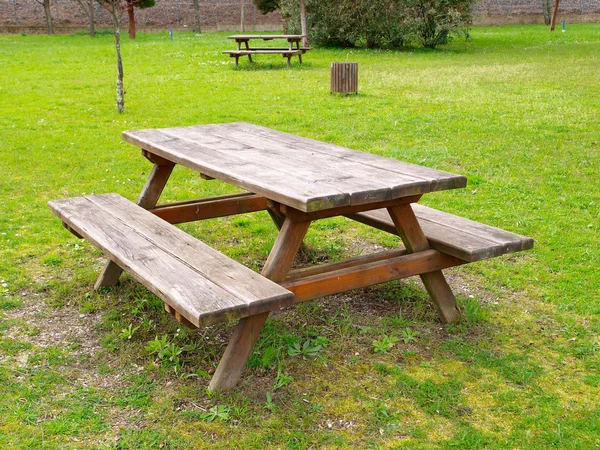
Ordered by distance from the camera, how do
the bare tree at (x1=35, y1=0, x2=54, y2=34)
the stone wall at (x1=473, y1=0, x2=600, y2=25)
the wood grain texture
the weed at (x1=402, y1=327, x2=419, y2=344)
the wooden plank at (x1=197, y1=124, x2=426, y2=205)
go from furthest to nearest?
the stone wall at (x1=473, y1=0, x2=600, y2=25) < the bare tree at (x1=35, y1=0, x2=54, y2=34) < the wood grain texture < the weed at (x1=402, y1=327, x2=419, y2=344) < the wooden plank at (x1=197, y1=124, x2=426, y2=205)

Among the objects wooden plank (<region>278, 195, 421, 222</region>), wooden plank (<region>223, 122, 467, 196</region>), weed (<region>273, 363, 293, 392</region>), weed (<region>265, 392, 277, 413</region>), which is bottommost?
weed (<region>265, 392, 277, 413</region>)

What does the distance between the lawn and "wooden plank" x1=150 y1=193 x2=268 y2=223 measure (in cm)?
41

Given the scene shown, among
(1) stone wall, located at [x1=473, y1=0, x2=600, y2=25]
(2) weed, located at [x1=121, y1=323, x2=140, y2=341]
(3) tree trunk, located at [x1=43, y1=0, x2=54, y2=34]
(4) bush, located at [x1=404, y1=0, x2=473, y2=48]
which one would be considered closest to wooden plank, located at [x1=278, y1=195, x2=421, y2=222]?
(2) weed, located at [x1=121, y1=323, x2=140, y2=341]

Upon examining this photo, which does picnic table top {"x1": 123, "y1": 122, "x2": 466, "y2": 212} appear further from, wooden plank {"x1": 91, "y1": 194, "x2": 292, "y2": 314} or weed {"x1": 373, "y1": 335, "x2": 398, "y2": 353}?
weed {"x1": 373, "y1": 335, "x2": 398, "y2": 353}

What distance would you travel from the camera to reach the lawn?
10.1ft

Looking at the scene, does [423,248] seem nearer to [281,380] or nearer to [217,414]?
[281,380]

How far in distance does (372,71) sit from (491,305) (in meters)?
12.4

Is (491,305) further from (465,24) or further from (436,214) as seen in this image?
(465,24)

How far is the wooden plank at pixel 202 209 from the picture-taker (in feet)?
15.5

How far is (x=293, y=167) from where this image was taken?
146 inches

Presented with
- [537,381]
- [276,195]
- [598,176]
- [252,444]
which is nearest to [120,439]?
[252,444]

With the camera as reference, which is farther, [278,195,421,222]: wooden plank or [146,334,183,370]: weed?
[146,334,183,370]: weed

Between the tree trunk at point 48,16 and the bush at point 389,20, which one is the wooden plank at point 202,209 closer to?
the bush at point 389,20

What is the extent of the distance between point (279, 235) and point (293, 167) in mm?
429
